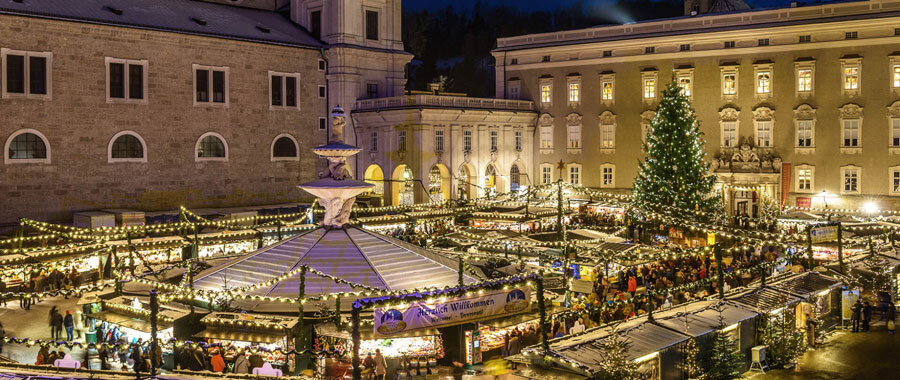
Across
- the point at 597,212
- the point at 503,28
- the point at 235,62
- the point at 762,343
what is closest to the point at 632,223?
the point at 597,212

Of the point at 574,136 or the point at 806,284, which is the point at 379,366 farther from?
the point at 574,136

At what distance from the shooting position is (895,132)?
46.3 m

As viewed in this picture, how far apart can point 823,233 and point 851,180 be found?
23.3 m

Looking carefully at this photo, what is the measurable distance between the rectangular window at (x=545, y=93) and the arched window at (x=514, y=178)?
5.03m

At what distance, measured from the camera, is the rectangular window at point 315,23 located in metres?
56.3

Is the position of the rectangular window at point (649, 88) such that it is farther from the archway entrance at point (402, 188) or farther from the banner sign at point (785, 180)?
the archway entrance at point (402, 188)

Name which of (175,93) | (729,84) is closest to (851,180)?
(729,84)

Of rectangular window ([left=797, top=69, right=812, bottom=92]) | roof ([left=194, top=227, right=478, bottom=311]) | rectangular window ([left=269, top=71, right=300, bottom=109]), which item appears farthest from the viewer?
rectangular window ([left=269, top=71, right=300, bottom=109])

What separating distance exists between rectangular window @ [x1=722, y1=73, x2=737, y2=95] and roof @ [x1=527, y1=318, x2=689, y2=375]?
35.3 meters

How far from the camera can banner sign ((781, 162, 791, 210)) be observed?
4906 cm

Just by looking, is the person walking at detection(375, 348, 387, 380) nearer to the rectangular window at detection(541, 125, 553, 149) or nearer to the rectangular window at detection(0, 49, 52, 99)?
the rectangular window at detection(0, 49, 52, 99)

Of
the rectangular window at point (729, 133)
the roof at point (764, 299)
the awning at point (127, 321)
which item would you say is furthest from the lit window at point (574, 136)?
the awning at point (127, 321)

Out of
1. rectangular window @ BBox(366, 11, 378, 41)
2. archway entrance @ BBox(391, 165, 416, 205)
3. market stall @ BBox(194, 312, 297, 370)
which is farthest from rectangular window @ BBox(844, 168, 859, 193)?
market stall @ BBox(194, 312, 297, 370)

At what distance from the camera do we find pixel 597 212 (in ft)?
162
